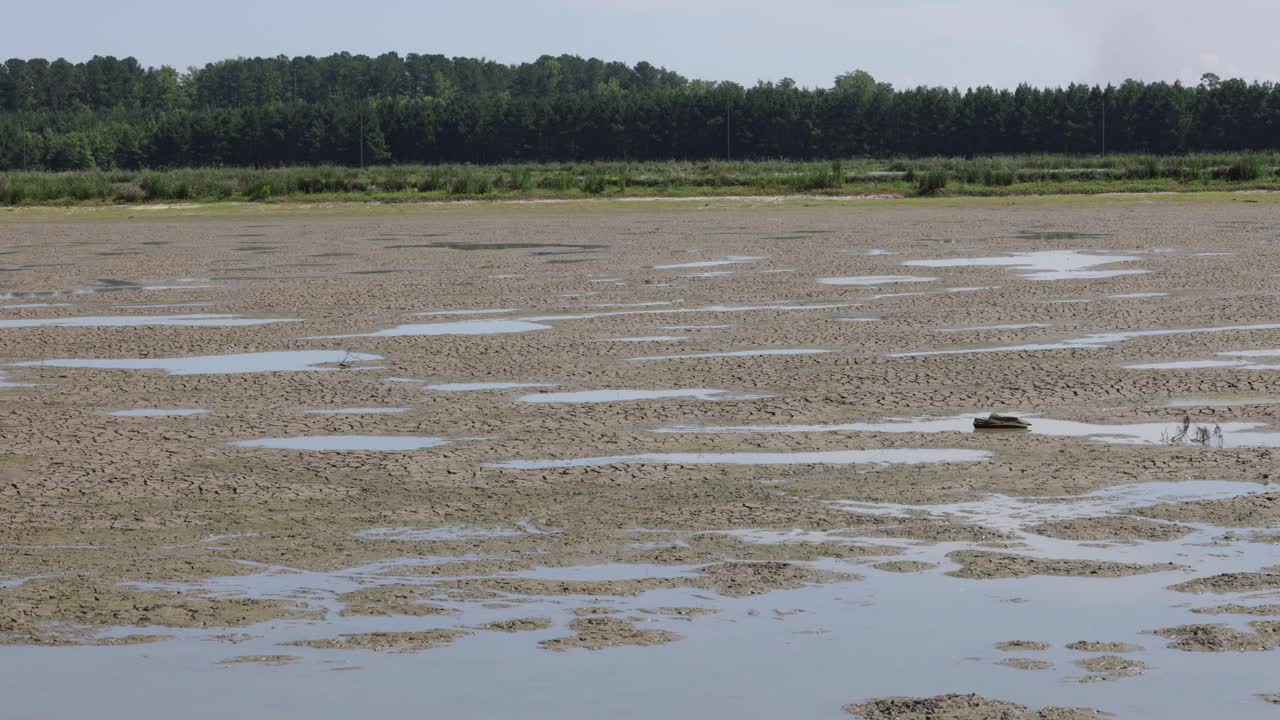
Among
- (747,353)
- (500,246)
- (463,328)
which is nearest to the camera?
(747,353)

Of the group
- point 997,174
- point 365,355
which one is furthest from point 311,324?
point 997,174

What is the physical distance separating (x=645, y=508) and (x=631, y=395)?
402 cm

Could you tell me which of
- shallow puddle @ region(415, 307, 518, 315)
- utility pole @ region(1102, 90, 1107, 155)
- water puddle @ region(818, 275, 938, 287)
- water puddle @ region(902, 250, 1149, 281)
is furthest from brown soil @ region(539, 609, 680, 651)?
utility pole @ region(1102, 90, 1107, 155)

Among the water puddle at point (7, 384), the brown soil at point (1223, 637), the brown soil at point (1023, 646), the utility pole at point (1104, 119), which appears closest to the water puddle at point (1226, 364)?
the brown soil at point (1223, 637)

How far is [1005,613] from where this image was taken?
6.91m

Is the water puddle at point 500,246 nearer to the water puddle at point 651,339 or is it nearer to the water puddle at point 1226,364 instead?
the water puddle at point 651,339

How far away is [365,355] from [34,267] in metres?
15.2

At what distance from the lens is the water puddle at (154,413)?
12055mm

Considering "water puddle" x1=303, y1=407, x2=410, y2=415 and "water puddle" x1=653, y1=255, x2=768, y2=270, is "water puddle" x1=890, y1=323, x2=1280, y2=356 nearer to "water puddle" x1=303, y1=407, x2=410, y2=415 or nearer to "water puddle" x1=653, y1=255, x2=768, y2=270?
"water puddle" x1=303, y1=407, x2=410, y2=415

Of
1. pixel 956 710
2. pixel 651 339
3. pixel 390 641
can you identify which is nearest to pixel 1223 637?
pixel 956 710

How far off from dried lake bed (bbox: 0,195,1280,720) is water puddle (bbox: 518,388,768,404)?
3.9 inches

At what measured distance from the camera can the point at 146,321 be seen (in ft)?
62.2

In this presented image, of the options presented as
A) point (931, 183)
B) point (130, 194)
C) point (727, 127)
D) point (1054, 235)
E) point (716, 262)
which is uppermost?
point (727, 127)

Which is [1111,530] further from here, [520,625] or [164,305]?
[164,305]
